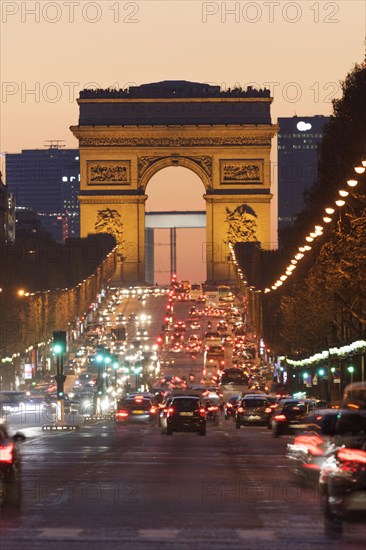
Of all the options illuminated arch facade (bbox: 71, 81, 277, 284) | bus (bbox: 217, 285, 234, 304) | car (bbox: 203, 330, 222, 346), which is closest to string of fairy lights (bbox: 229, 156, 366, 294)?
bus (bbox: 217, 285, 234, 304)

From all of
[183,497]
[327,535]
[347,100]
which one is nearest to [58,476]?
[183,497]

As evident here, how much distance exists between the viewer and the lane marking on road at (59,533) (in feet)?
63.4

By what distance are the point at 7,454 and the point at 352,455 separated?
15.7 ft

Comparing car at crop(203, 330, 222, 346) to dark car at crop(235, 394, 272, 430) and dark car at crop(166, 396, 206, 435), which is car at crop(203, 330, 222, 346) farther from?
dark car at crop(166, 396, 206, 435)

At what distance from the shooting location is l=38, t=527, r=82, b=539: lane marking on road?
63.4ft

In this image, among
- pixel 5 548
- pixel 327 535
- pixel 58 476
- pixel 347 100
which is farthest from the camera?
pixel 347 100

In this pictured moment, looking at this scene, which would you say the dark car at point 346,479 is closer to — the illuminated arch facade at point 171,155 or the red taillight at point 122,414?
the red taillight at point 122,414

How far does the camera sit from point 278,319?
358 ft

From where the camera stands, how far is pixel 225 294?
550 feet

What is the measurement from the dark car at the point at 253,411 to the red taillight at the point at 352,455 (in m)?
39.7

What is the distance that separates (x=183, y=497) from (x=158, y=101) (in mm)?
151655

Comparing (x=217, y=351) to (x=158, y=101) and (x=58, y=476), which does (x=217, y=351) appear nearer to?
(x=158, y=101)

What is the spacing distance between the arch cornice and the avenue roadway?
133m

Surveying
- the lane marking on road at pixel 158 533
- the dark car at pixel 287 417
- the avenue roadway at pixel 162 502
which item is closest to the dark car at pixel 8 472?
the avenue roadway at pixel 162 502
